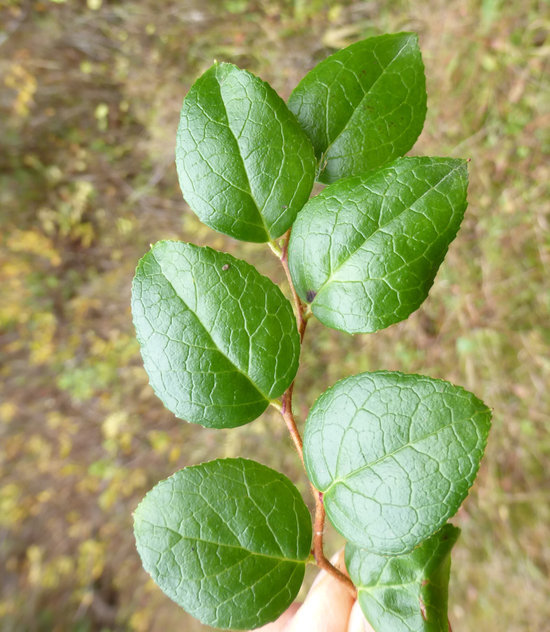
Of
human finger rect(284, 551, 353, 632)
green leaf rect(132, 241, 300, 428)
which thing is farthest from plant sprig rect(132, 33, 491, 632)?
human finger rect(284, 551, 353, 632)

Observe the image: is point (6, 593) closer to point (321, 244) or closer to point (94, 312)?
point (94, 312)

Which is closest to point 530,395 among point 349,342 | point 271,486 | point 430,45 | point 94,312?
point 349,342

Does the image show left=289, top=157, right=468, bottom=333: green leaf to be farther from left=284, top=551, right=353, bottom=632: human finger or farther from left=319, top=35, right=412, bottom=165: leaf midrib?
left=284, top=551, right=353, bottom=632: human finger

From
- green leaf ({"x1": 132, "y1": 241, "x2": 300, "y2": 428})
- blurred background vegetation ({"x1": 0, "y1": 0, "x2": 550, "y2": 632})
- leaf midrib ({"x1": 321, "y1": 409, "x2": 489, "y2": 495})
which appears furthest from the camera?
blurred background vegetation ({"x1": 0, "y1": 0, "x2": 550, "y2": 632})

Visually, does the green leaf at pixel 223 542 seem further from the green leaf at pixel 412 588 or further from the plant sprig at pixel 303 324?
the green leaf at pixel 412 588

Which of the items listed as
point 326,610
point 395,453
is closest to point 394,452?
point 395,453

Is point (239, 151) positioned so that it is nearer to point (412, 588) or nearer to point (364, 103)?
point (364, 103)

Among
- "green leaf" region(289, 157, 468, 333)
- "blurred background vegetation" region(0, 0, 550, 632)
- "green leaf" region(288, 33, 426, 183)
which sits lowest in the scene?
"blurred background vegetation" region(0, 0, 550, 632)
